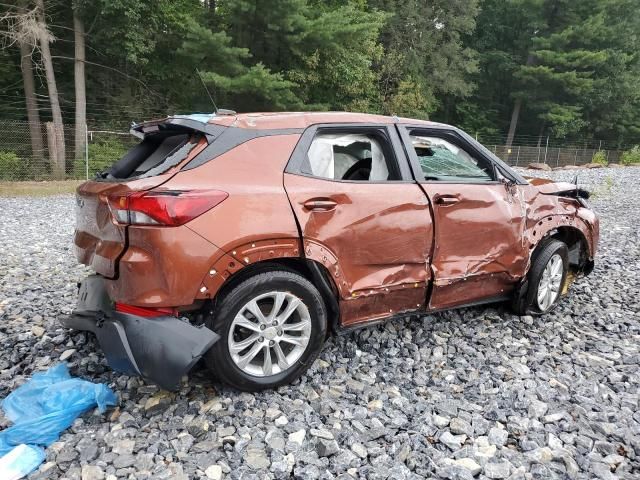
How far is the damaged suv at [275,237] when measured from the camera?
8.34 ft

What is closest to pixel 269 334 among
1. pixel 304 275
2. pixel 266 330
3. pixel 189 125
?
pixel 266 330

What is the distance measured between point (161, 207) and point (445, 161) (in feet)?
7.14

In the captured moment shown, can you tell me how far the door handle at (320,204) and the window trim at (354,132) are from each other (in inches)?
6.1

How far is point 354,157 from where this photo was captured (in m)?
3.35

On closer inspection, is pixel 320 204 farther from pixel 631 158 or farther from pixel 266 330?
pixel 631 158

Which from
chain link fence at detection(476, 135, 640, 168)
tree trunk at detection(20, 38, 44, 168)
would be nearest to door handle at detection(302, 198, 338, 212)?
tree trunk at detection(20, 38, 44, 168)

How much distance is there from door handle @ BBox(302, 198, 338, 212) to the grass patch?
12775mm

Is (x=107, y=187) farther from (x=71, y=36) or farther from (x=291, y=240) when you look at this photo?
(x=71, y=36)

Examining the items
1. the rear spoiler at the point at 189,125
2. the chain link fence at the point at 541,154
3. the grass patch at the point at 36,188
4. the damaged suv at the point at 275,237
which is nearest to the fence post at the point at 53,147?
the grass patch at the point at 36,188

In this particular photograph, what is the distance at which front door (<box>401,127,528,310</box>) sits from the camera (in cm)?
341

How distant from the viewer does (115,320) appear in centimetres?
264

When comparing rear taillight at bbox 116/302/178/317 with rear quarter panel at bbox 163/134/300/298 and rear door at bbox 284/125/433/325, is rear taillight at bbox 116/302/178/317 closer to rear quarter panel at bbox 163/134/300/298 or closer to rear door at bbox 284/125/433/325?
rear quarter panel at bbox 163/134/300/298

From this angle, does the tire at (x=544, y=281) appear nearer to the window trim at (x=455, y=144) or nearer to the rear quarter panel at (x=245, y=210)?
the window trim at (x=455, y=144)

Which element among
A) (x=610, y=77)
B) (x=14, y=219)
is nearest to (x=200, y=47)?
(x=14, y=219)
